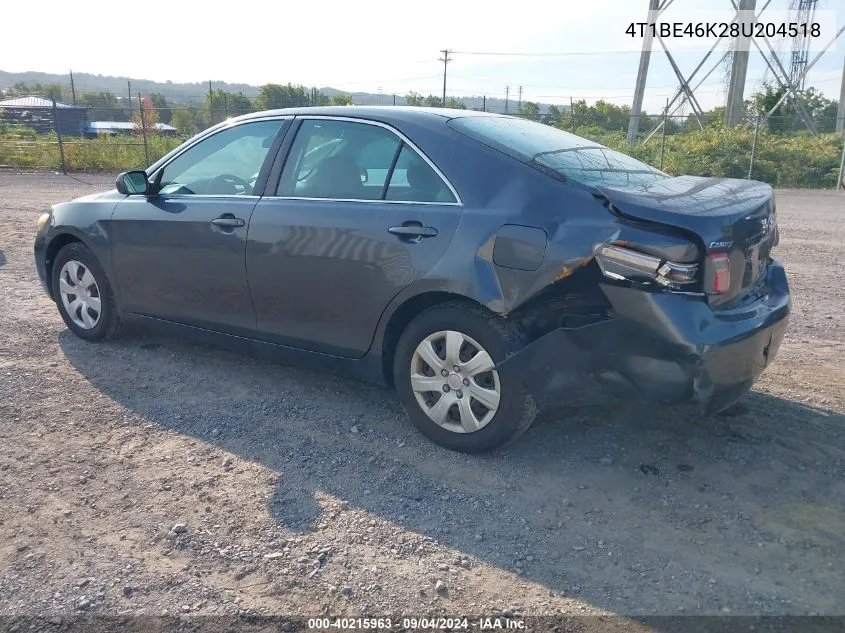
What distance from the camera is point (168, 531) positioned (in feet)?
10.3

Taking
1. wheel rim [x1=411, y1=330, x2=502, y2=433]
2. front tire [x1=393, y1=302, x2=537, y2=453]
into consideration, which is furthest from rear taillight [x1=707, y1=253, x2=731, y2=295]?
wheel rim [x1=411, y1=330, x2=502, y2=433]

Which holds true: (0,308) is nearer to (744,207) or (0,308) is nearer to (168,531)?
(168,531)

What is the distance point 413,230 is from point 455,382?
2.64 feet

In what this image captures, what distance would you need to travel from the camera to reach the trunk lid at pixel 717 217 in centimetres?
323

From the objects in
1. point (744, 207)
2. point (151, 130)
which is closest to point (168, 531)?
point (744, 207)

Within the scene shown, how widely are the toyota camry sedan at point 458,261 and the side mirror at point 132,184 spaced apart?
2 centimetres

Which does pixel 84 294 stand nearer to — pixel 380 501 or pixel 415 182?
pixel 415 182

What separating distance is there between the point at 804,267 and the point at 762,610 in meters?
6.55

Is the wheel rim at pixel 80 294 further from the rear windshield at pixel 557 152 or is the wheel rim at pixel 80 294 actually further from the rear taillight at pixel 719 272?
the rear taillight at pixel 719 272

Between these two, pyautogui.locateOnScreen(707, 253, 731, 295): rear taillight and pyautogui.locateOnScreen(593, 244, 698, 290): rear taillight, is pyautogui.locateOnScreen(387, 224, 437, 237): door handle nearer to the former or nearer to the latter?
pyautogui.locateOnScreen(593, 244, 698, 290): rear taillight

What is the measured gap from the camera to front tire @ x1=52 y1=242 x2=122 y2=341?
529cm

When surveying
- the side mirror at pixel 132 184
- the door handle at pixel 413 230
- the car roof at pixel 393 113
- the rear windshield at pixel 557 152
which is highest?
the car roof at pixel 393 113

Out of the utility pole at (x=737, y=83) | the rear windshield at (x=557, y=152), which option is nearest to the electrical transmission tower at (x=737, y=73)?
the utility pole at (x=737, y=83)

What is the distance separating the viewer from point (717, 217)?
3.29m
